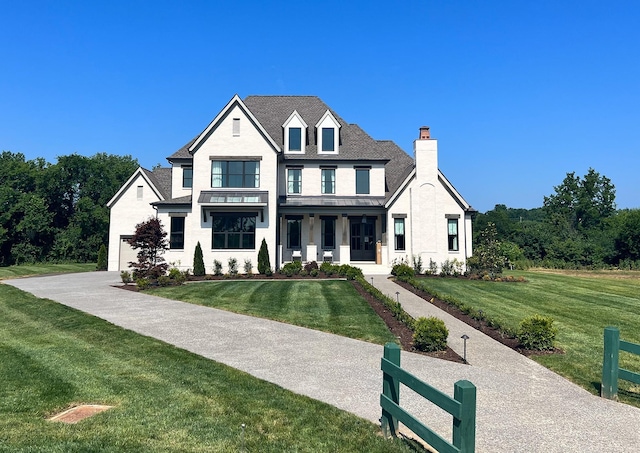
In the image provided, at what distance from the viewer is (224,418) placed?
5.60m

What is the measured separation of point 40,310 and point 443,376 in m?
14.4

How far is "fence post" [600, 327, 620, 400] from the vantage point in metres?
6.82

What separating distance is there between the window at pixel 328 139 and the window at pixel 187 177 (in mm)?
9690

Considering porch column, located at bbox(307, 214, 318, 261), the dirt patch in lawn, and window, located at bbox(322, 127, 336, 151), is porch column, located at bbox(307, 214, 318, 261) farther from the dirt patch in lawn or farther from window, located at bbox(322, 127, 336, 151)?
the dirt patch in lawn

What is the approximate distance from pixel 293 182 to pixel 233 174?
4.45m

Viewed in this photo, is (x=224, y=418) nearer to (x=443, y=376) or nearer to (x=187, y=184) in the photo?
(x=443, y=376)

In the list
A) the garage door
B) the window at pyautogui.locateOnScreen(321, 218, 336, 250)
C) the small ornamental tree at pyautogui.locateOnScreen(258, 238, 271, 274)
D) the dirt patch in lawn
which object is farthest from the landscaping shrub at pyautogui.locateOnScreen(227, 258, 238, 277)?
the dirt patch in lawn

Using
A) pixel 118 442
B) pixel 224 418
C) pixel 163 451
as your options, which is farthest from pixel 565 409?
pixel 118 442

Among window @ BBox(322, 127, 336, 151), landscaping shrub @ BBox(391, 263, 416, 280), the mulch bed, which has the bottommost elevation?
the mulch bed

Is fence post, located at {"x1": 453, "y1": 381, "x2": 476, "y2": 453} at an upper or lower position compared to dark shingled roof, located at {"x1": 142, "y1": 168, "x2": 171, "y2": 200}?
lower

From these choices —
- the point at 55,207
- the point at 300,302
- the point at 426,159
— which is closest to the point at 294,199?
the point at 426,159

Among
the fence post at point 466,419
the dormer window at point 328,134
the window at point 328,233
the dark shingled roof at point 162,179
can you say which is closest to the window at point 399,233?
the window at point 328,233

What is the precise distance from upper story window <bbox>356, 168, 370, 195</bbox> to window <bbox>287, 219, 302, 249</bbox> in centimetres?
490

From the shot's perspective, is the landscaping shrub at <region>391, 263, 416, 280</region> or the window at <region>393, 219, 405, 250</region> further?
the window at <region>393, 219, 405, 250</region>
